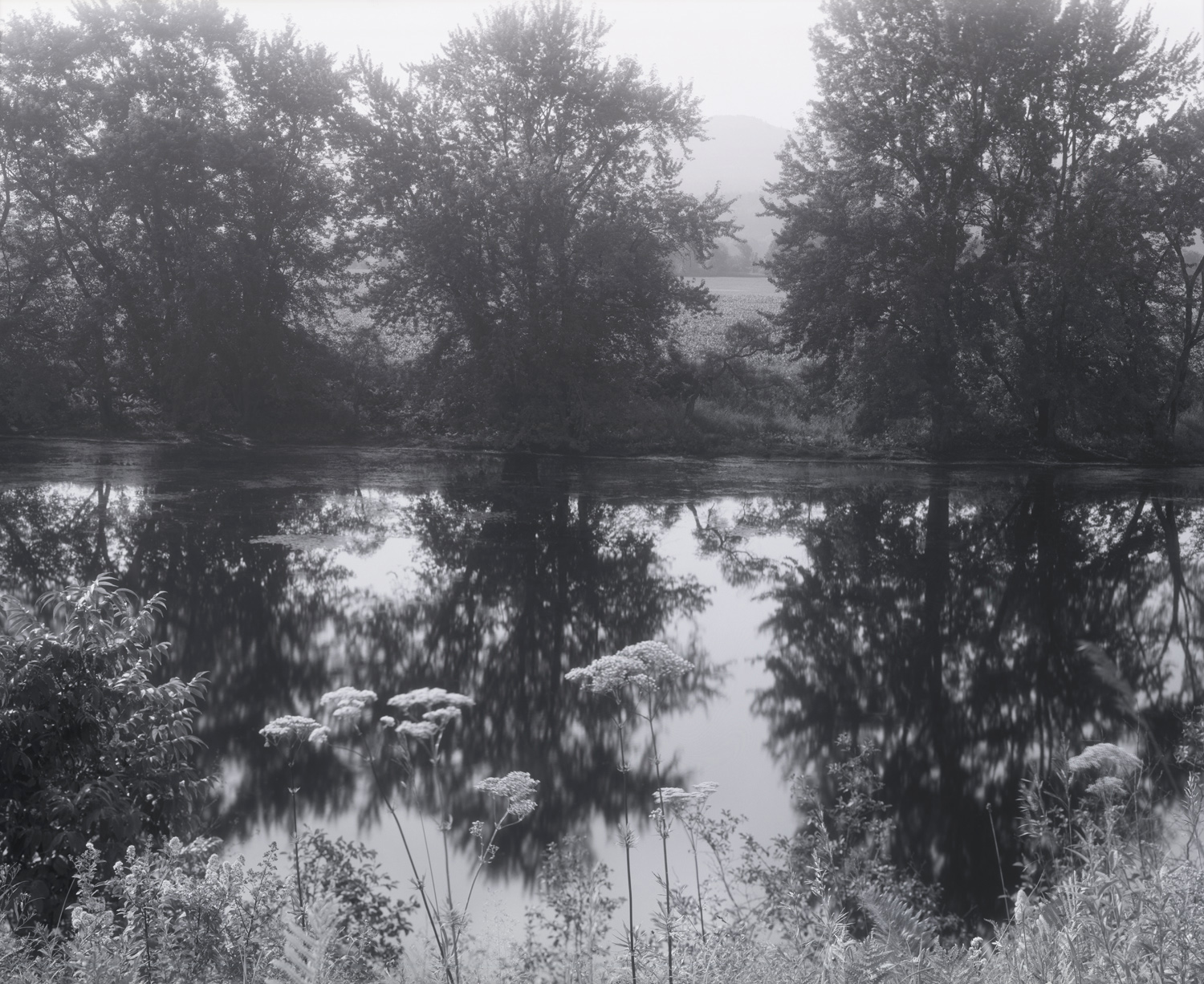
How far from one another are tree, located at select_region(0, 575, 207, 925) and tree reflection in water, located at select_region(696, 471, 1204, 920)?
446 centimetres

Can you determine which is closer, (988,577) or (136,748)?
(136,748)

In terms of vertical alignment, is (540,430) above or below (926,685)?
above

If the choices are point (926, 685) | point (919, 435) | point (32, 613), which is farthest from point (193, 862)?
point (919, 435)

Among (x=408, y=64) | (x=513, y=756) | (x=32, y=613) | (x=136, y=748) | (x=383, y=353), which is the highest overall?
(x=408, y=64)

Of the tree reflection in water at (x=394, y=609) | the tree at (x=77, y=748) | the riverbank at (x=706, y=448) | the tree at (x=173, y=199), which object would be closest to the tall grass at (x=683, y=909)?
the tree at (x=77, y=748)

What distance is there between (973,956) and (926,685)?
623 cm

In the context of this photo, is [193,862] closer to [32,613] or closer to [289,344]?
[32,613]

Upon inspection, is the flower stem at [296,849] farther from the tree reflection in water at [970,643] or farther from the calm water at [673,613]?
the tree reflection in water at [970,643]

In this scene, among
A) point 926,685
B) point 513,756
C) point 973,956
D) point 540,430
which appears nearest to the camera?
point 973,956

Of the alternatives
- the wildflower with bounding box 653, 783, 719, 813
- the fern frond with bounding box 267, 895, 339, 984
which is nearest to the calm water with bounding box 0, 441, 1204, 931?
the wildflower with bounding box 653, 783, 719, 813

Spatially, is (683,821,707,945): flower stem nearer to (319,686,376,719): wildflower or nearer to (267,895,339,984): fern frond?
(267,895,339,984): fern frond

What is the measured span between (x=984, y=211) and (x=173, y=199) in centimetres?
1983

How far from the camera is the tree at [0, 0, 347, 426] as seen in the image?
28062mm

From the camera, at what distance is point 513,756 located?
338 inches
